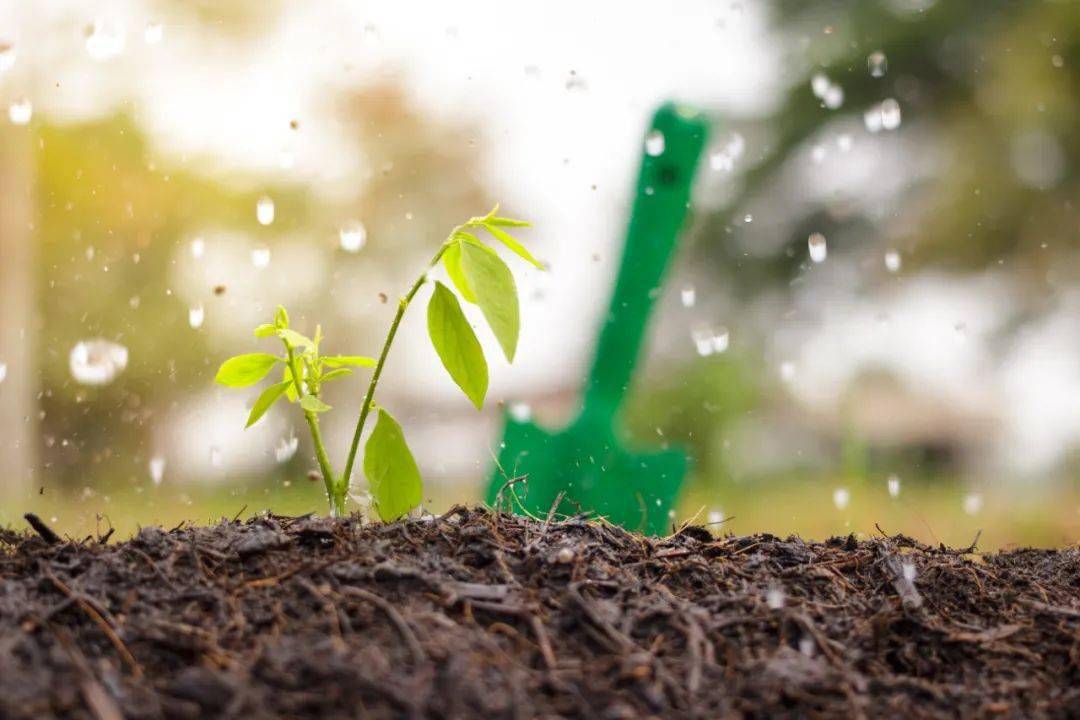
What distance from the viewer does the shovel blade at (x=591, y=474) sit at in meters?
1.52

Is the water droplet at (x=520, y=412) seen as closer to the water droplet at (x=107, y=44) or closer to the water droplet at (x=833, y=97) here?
the water droplet at (x=107, y=44)

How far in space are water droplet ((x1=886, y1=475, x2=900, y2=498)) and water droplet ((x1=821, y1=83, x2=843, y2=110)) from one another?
3.05 ft

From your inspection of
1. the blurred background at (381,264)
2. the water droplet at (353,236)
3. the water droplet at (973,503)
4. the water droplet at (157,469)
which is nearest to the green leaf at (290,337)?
the blurred background at (381,264)

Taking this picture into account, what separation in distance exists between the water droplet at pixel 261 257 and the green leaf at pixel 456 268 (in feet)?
1.94

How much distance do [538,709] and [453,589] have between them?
0.59 feet

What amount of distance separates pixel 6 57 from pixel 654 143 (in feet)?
3.89

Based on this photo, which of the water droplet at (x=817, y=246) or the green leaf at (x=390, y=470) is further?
the water droplet at (x=817, y=246)

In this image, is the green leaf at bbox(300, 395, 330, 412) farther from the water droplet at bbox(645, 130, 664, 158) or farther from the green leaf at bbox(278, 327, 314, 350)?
the water droplet at bbox(645, 130, 664, 158)

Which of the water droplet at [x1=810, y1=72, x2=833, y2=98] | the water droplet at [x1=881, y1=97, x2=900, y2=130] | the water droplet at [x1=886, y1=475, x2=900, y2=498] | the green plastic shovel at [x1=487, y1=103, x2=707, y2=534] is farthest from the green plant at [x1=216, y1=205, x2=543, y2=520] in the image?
the water droplet at [x1=881, y1=97, x2=900, y2=130]

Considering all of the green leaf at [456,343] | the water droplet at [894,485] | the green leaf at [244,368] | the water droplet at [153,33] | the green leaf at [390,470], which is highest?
the water droplet at [153,33]

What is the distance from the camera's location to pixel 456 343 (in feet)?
3.46

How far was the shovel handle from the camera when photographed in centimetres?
155

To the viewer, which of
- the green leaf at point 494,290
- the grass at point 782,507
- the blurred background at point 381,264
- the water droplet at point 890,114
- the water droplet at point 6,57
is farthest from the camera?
the water droplet at point 890,114

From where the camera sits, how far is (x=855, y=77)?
2141mm
